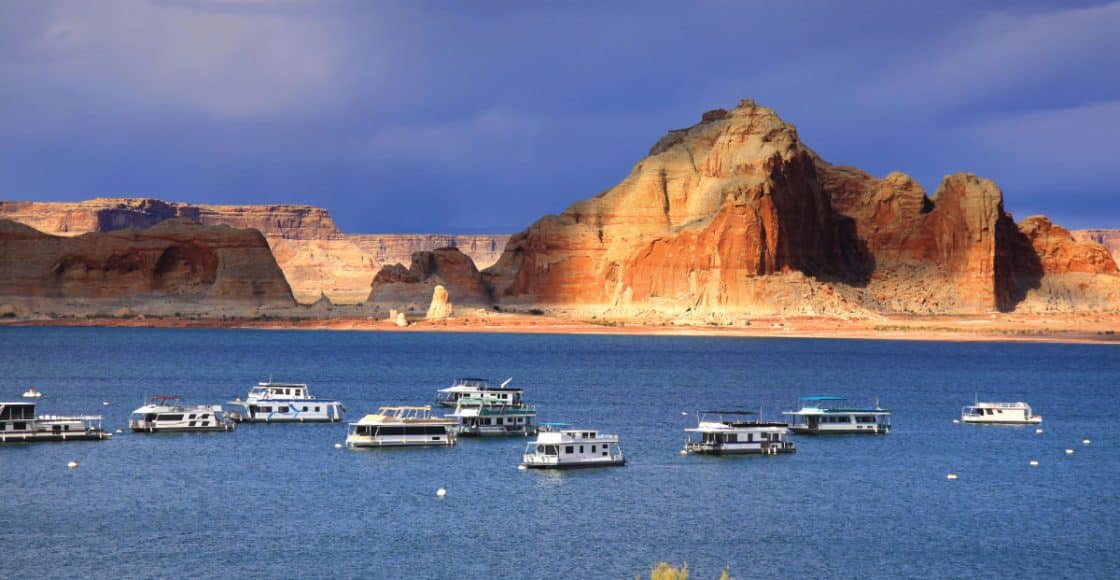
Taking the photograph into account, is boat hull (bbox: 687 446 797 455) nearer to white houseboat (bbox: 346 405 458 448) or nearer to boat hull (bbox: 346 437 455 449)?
white houseboat (bbox: 346 405 458 448)

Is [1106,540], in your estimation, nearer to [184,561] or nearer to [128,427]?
[184,561]

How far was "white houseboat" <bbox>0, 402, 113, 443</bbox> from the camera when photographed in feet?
230

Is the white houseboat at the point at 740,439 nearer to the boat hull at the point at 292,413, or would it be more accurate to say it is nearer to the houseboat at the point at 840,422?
the houseboat at the point at 840,422

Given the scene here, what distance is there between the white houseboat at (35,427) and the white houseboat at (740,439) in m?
28.7

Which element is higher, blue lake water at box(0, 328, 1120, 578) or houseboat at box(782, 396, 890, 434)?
houseboat at box(782, 396, 890, 434)

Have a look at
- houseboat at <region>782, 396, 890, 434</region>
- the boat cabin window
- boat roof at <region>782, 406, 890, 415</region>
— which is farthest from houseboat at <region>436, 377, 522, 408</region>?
the boat cabin window

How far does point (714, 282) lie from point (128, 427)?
12982 cm

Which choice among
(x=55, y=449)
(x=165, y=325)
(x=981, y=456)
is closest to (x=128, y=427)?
(x=55, y=449)

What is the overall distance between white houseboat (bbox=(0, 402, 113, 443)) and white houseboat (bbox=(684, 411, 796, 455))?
28.7 metres

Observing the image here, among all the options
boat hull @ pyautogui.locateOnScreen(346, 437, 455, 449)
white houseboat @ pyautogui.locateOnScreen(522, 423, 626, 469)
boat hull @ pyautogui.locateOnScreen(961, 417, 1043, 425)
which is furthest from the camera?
boat hull @ pyautogui.locateOnScreen(961, 417, 1043, 425)

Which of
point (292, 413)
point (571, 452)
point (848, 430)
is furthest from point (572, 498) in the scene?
point (292, 413)

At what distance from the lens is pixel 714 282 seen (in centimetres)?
19900

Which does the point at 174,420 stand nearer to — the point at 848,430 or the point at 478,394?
the point at 478,394

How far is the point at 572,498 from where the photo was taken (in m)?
57.2
